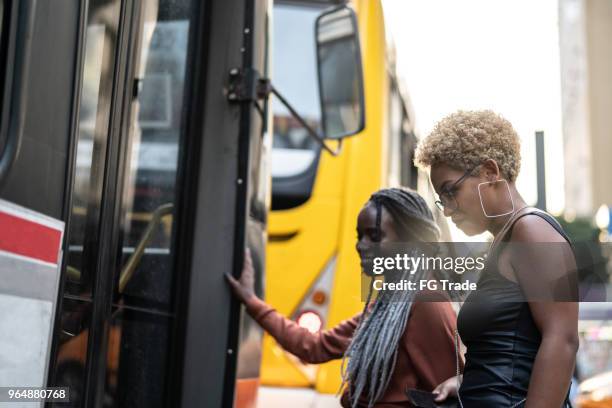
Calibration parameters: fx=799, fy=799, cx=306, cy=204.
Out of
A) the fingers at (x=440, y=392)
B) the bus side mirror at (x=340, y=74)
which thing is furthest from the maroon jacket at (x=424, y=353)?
the bus side mirror at (x=340, y=74)

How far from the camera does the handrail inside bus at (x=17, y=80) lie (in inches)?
52.1

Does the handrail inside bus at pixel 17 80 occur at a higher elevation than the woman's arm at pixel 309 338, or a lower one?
higher

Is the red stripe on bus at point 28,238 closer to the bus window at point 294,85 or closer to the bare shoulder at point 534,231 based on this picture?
the bare shoulder at point 534,231

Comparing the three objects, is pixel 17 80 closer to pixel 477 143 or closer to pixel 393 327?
pixel 477 143

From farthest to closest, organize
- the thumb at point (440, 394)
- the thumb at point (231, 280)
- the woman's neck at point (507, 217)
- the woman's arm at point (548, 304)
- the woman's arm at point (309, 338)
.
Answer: the woman's arm at point (309, 338)
the thumb at point (231, 280)
the thumb at point (440, 394)
the woman's neck at point (507, 217)
the woman's arm at point (548, 304)

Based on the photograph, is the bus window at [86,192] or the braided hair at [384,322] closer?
the bus window at [86,192]

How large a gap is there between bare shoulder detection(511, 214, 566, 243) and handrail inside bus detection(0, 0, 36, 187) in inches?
38.8

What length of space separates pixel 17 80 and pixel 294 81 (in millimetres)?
3673

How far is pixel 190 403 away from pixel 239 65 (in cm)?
101

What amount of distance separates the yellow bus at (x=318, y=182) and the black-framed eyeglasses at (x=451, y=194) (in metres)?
2.26

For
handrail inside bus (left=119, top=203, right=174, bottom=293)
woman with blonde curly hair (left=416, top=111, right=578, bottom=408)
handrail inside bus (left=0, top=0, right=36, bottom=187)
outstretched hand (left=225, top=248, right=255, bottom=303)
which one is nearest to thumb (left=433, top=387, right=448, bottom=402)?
woman with blonde curly hair (left=416, top=111, right=578, bottom=408)

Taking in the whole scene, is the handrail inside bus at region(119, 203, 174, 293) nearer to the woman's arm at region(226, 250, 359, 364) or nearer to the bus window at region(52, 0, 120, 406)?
the bus window at region(52, 0, 120, 406)

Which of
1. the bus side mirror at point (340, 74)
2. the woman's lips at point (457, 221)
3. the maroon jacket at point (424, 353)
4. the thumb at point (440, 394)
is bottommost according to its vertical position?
the thumb at point (440, 394)

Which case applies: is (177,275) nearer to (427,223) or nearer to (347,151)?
(427,223)
